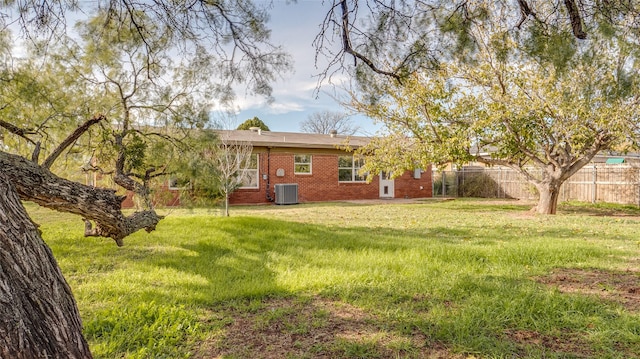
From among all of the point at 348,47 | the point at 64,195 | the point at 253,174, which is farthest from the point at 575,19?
the point at 253,174

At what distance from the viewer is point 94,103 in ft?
19.5

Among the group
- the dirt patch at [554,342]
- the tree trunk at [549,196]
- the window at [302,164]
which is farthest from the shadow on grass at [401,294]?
the window at [302,164]

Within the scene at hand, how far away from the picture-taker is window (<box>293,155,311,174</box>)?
1708 centimetres

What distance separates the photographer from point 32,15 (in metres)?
3.82

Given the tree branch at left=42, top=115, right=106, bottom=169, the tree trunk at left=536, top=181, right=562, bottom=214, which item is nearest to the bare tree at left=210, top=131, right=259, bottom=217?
the tree branch at left=42, top=115, right=106, bottom=169

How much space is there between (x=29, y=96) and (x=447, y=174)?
68.2 feet

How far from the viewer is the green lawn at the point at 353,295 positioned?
266cm

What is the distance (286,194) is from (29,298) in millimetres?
14410

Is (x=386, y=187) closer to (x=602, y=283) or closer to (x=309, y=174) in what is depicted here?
(x=309, y=174)

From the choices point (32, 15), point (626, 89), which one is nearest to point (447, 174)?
point (626, 89)

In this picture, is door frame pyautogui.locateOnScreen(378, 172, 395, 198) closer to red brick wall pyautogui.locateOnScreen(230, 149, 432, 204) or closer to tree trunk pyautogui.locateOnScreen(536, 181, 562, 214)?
red brick wall pyautogui.locateOnScreen(230, 149, 432, 204)

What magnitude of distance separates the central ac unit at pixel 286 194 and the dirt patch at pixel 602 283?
11.9 meters

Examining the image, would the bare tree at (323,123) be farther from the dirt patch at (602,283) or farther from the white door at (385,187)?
the dirt patch at (602,283)

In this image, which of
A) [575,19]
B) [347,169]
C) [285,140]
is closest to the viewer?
[575,19]
